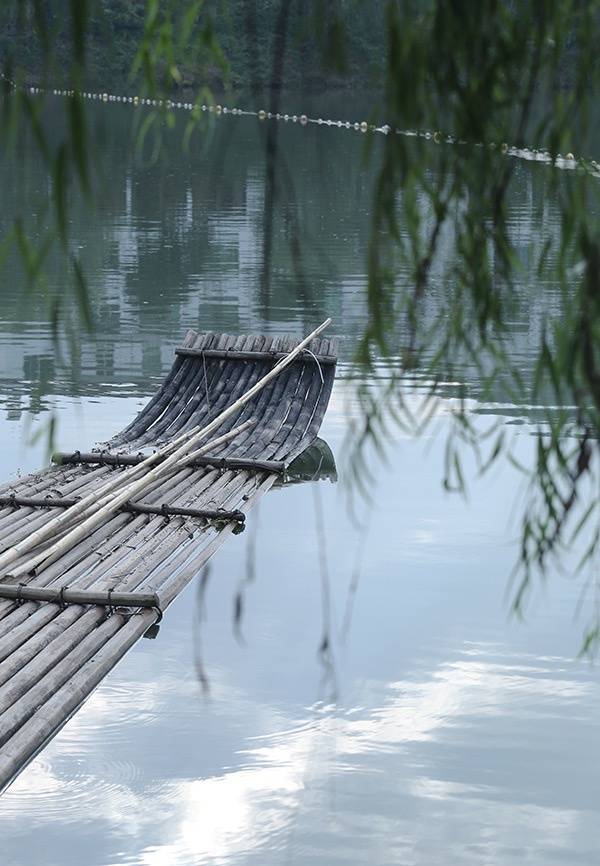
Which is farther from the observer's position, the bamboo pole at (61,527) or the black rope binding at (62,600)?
the bamboo pole at (61,527)

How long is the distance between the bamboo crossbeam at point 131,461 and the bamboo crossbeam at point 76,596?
2.93 m

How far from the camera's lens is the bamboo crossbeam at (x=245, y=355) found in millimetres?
11781

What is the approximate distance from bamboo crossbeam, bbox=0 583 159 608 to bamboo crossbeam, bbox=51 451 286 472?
293 centimetres

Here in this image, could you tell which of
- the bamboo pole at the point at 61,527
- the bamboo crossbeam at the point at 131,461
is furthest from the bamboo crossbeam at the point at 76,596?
the bamboo crossbeam at the point at 131,461

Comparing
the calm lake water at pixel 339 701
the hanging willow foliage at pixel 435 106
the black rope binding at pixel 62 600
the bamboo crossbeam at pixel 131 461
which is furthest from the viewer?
the bamboo crossbeam at pixel 131 461

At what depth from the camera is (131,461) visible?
9805 millimetres

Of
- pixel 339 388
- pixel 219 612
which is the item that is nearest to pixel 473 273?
pixel 219 612

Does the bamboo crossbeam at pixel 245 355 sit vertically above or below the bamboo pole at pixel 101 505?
above

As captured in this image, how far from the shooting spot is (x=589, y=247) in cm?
246

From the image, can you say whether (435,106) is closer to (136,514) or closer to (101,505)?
(101,505)

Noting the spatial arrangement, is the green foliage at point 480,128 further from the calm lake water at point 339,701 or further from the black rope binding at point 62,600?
the black rope binding at point 62,600

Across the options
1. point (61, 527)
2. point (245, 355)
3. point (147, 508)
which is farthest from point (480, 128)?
point (245, 355)

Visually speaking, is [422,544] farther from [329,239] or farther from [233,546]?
[329,239]

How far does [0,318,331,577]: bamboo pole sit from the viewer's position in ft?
24.5
